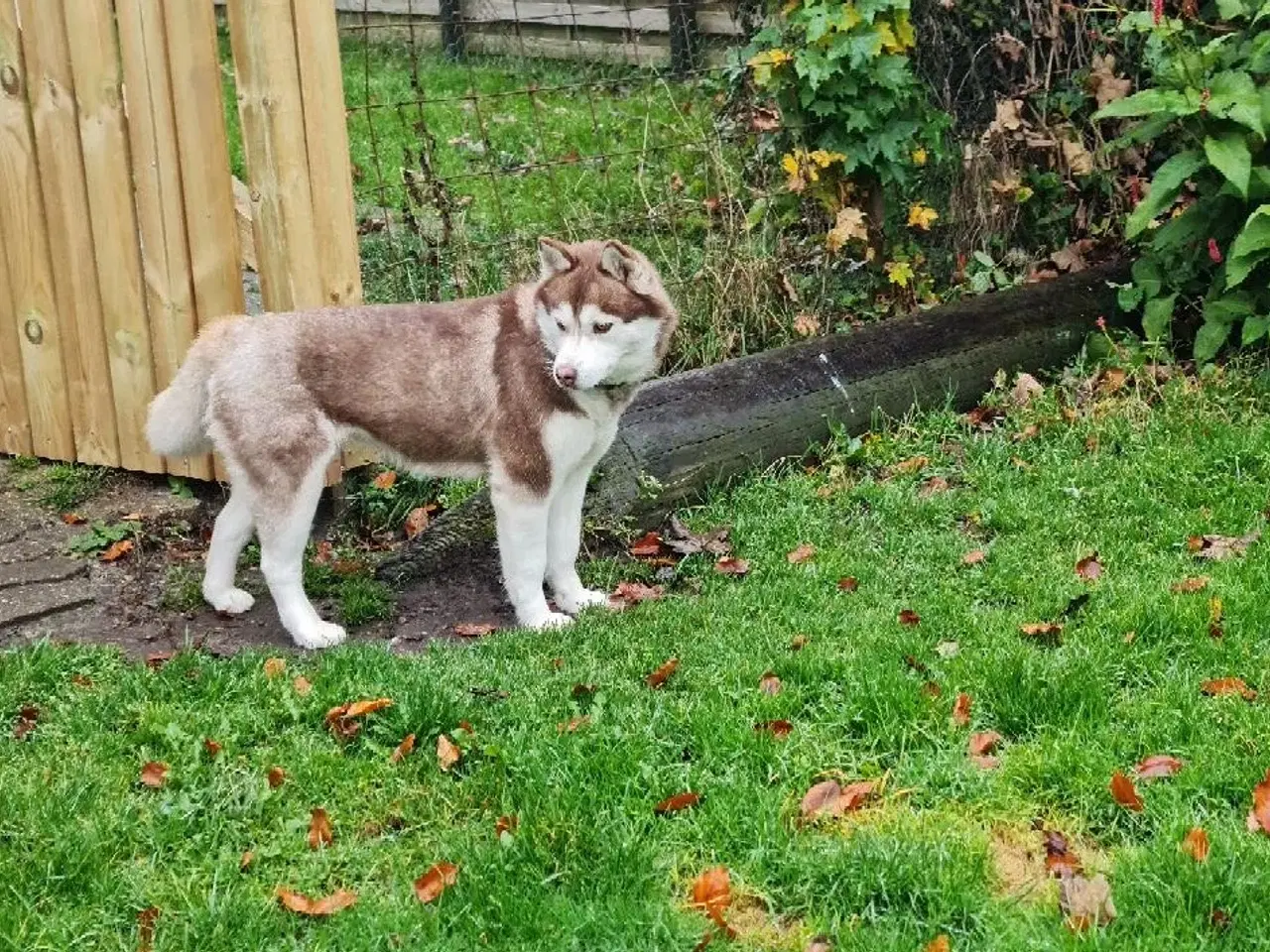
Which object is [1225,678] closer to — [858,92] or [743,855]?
[743,855]

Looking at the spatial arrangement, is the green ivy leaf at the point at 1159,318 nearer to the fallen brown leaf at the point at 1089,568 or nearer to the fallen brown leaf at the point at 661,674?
the fallen brown leaf at the point at 1089,568

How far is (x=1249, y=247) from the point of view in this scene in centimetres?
658

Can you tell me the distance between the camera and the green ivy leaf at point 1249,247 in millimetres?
6578

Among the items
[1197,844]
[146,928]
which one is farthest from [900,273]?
[146,928]

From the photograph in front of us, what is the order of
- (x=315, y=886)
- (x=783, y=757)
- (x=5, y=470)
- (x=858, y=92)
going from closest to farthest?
1. (x=315, y=886)
2. (x=783, y=757)
3. (x=5, y=470)
4. (x=858, y=92)

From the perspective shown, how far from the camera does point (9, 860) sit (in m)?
3.59

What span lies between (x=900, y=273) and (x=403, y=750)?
4.53 meters

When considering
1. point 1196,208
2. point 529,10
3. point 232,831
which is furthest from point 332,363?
point 529,10

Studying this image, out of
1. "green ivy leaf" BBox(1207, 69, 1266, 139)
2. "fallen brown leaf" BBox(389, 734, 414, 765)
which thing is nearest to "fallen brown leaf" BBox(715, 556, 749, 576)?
"fallen brown leaf" BBox(389, 734, 414, 765)

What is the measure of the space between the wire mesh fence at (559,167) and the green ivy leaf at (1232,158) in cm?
221

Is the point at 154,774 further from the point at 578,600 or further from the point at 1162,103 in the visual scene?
the point at 1162,103

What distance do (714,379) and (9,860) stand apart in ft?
12.5

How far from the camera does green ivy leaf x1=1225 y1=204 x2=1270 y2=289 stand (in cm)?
658

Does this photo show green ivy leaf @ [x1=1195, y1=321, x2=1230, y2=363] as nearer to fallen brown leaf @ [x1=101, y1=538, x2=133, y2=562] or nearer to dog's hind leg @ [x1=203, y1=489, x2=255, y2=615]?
dog's hind leg @ [x1=203, y1=489, x2=255, y2=615]
